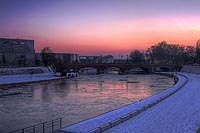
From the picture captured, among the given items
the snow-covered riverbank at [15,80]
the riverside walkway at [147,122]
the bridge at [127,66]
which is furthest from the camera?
the bridge at [127,66]

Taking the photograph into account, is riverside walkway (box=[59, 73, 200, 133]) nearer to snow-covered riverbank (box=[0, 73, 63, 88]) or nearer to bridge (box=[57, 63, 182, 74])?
snow-covered riverbank (box=[0, 73, 63, 88])

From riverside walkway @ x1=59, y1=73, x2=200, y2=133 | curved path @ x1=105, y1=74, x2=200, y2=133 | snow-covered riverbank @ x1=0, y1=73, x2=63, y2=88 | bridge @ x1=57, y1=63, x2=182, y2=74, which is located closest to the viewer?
riverside walkway @ x1=59, y1=73, x2=200, y2=133

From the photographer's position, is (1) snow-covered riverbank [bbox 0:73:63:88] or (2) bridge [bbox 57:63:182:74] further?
(2) bridge [bbox 57:63:182:74]

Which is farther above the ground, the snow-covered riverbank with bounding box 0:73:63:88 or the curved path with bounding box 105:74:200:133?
the curved path with bounding box 105:74:200:133

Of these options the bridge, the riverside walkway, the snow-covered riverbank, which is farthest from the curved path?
the bridge

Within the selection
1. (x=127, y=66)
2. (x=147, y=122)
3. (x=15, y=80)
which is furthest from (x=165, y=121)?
(x=127, y=66)

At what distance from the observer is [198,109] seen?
65.7ft

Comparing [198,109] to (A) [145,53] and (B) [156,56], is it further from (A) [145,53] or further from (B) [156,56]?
(A) [145,53]

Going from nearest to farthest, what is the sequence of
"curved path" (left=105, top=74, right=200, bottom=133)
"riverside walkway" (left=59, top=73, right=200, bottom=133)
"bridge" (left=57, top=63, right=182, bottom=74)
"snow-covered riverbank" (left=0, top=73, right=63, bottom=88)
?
"riverside walkway" (left=59, top=73, right=200, bottom=133), "curved path" (left=105, top=74, right=200, bottom=133), "snow-covered riverbank" (left=0, top=73, right=63, bottom=88), "bridge" (left=57, top=63, right=182, bottom=74)

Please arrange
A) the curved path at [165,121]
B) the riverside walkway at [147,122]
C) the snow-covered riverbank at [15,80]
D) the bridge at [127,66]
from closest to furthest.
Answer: the riverside walkway at [147,122] → the curved path at [165,121] → the snow-covered riverbank at [15,80] → the bridge at [127,66]

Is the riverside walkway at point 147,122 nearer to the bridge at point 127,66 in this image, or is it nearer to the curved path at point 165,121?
the curved path at point 165,121

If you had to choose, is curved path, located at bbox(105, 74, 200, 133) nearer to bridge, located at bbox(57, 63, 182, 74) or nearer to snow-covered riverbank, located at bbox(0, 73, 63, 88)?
snow-covered riverbank, located at bbox(0, 73, 63, 88)

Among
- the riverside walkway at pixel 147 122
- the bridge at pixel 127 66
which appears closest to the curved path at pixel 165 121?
the riverside walkway at pixel 147 122

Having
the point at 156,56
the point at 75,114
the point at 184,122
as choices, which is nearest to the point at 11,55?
the point at 156,56
